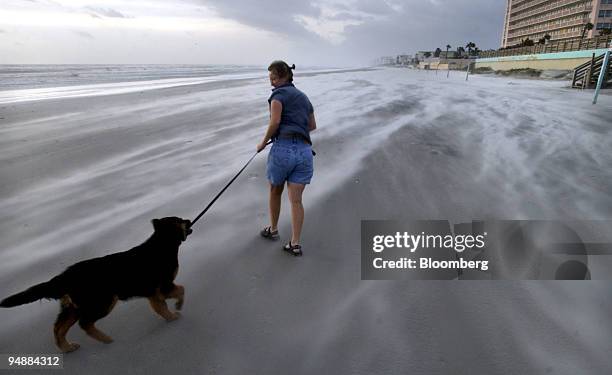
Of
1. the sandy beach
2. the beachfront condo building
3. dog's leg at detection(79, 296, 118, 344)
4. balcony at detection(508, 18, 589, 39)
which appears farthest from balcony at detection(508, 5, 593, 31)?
dog's leg at detection(79, 296, 118, 344)

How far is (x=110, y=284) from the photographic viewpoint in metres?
2.24

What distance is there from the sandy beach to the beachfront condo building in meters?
98.7

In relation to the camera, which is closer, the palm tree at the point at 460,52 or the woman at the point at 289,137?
the woman at the point at 289,137

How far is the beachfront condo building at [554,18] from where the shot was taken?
79.9 m

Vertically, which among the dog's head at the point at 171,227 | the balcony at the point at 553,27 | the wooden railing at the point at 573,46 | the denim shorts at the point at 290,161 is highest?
the balcony at the point at 553,27

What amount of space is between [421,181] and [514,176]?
1637 millimetres

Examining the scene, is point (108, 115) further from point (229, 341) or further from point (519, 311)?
point (519, 311)

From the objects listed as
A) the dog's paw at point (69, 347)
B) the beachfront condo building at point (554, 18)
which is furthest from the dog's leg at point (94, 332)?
the beachfront condo building at point (554, 18)

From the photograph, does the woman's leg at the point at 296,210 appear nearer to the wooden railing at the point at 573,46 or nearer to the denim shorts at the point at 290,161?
the denim shorts at the point at 290,161

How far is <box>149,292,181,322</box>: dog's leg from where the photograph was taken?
2529mm

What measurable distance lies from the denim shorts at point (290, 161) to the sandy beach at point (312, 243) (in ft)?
2.58

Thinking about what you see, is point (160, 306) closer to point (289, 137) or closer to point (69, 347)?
point (69, 347)

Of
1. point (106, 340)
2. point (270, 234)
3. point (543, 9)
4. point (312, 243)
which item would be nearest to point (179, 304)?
point (106, 340)

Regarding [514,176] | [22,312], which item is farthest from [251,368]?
[514,176]
